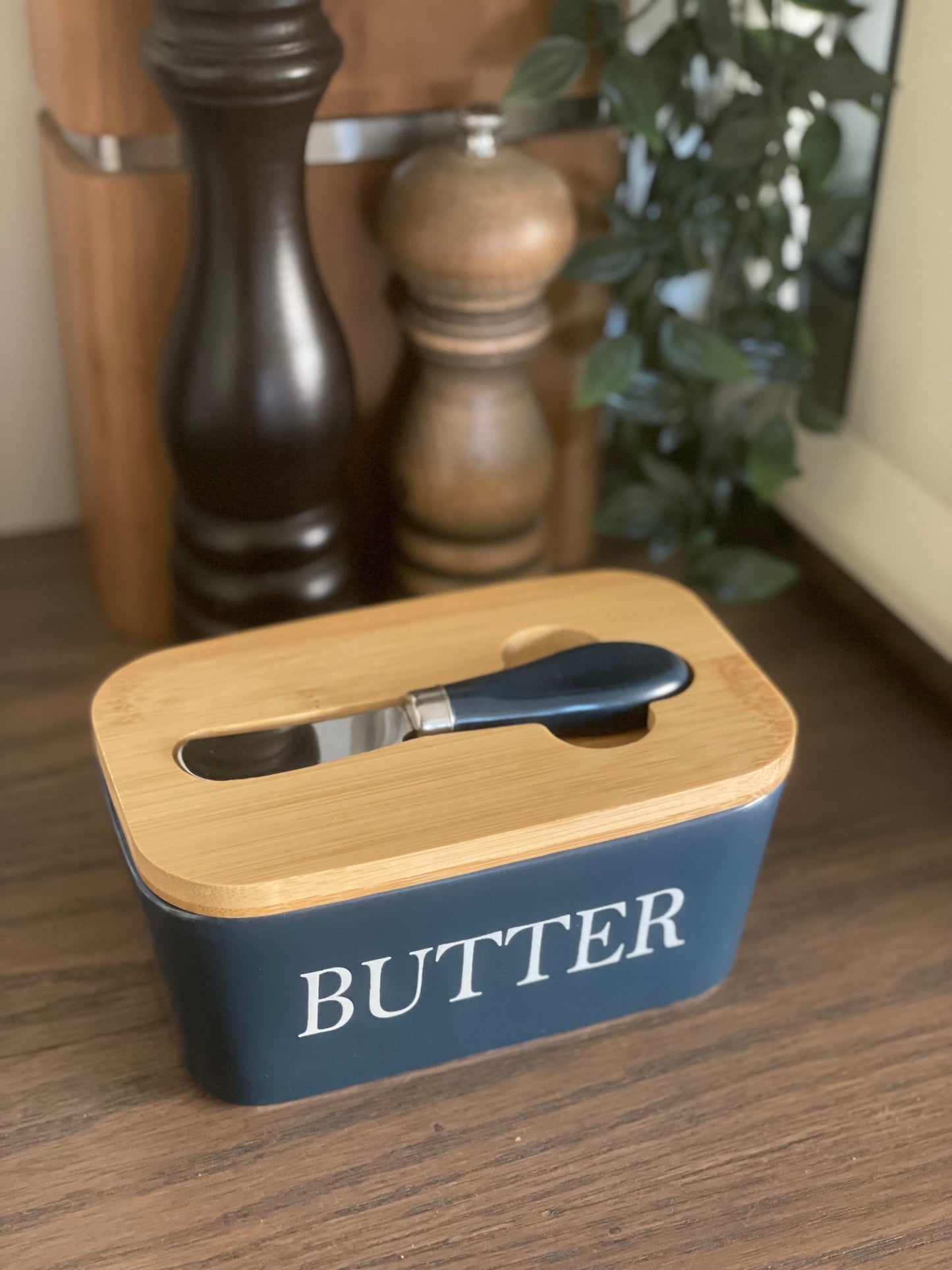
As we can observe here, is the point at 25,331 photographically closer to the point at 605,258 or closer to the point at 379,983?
the point at 605,258

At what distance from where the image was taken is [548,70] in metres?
0.72

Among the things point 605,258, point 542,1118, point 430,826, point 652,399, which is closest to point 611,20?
point 605,258

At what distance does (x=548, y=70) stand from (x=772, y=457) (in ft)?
0.89

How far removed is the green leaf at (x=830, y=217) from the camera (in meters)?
0.78

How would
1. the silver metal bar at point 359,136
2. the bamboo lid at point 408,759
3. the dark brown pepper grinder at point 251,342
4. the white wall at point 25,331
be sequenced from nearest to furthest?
the bamboo lid at point 408,759 → the dark brown pepper grinder at point 251,342 → the silver metal bar at point 359,136 → the white wall at point 25,331

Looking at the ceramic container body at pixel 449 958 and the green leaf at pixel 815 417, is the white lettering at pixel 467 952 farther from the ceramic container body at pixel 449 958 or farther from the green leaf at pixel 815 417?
the green leaf at pixel 815 417

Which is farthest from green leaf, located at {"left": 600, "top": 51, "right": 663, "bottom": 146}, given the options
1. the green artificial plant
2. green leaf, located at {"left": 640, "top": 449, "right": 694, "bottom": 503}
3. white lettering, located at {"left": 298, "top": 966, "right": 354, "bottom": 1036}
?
white lettering, located at {"left": 298, "top": 966, "right": 354, "bottom": 1036}

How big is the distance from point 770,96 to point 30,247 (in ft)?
1.57

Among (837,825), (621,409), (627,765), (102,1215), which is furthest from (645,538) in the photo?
(102,1215)

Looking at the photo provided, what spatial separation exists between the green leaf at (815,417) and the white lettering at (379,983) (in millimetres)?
452

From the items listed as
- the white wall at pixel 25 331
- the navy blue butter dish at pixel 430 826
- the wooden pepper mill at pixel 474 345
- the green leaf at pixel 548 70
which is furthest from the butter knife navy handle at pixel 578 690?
the white wall at pixel 25 331

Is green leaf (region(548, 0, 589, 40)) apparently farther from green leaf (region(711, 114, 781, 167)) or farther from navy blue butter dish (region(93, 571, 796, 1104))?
navy blue butter dish (region(93, 571, 796, 1104))

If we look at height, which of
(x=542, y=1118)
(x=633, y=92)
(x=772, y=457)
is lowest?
(x=542, y=1118)

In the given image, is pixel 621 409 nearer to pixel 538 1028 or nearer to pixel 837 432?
pixel 837 432
